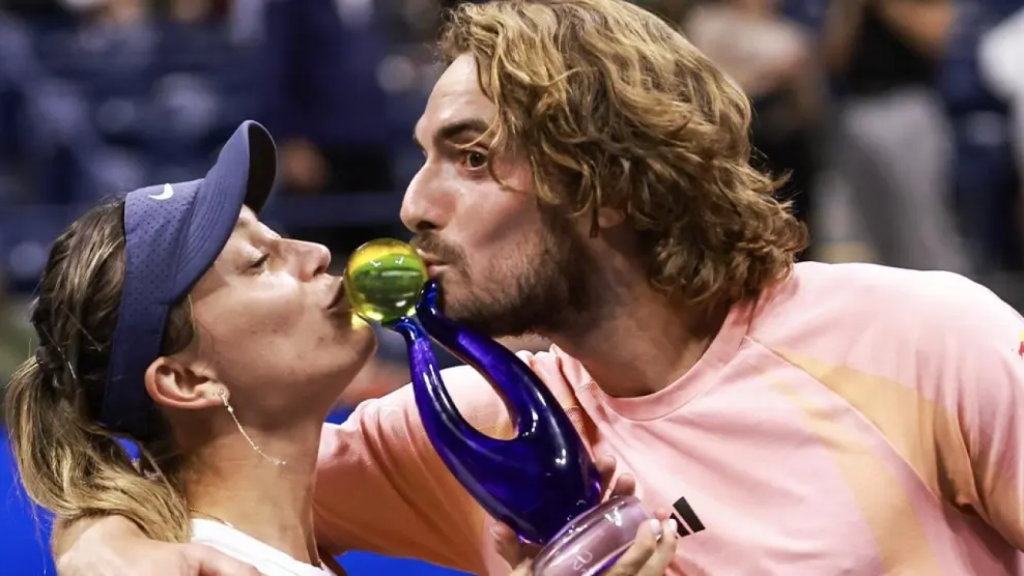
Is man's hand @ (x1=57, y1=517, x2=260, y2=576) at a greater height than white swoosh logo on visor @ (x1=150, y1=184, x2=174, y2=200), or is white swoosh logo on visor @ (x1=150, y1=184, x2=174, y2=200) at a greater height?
white swoosh logo on visor @ (x1=150, y1=184, x2=174, y2=200)

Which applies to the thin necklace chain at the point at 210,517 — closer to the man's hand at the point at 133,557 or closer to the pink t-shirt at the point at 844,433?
the man's hand at the point at 133,557

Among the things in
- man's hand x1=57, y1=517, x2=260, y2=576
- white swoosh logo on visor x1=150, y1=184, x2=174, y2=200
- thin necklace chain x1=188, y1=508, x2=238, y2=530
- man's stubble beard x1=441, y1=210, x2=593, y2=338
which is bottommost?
thin necklace chain x1=188, y1=508, x2=238, y2=530

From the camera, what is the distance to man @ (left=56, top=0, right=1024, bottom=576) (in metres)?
2.48

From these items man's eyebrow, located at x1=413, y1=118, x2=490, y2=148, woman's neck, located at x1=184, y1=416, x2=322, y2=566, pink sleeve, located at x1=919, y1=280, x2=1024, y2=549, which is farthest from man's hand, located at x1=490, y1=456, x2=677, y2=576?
man's eyebrow, located at x1=413, y1=118, x2=490, y2=148

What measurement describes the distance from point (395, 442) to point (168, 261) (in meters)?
0.52

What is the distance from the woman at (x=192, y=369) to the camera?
8.83ft

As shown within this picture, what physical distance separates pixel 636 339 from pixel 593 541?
0.41 metres

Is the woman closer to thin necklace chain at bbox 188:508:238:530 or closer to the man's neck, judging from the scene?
thin necklace chain at bbox 188:508:238:530

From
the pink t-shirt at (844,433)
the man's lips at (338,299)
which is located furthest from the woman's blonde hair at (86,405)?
the pink t-shirt at (844,433)

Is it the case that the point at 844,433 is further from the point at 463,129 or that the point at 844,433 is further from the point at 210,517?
the point at 210,517

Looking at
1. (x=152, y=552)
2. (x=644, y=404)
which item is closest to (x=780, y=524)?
(x=644, y=404)

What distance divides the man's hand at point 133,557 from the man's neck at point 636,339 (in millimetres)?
635

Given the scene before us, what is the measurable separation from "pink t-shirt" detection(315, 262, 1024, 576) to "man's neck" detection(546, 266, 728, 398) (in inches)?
1.5

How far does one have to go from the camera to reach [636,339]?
2.70 metres
